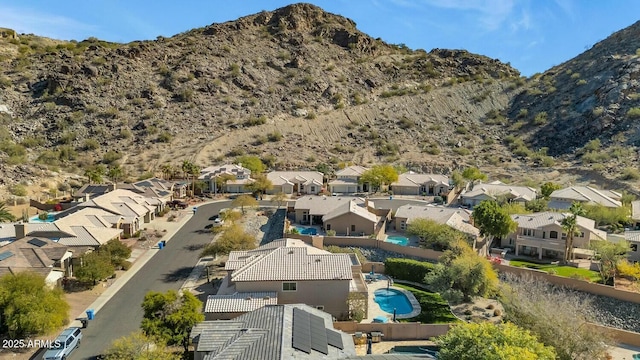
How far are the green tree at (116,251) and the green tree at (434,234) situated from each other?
25.9m

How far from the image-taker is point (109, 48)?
372ft

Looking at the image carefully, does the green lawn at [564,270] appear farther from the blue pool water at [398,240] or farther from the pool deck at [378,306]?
the pool deck at [378,306]

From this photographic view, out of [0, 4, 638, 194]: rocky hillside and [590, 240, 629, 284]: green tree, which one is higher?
[0, 4, 638, 194]: rocky hillside

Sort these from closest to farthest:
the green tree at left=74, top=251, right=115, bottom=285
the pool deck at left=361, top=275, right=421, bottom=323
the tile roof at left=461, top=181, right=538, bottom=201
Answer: the pool deck at left=361, top=275, right=421, bottom=323
the green tree at left=74, top=251, right=115, bottom=285
the tile roof at left=461, top=181, right=538, bottom=201

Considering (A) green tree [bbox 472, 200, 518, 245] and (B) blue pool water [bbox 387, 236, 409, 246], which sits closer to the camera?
(A) green tree [bbox 472, 200, 518, 245]

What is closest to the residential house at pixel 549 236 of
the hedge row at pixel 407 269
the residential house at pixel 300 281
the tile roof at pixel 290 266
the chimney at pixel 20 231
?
the hedge row at pixel 407 269

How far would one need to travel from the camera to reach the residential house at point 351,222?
1788 inches

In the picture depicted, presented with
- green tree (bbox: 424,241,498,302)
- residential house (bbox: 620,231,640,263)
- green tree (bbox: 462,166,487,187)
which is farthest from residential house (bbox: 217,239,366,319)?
green tree (bbox: 462,166,487,187)

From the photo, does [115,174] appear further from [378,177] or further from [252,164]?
[378,177]

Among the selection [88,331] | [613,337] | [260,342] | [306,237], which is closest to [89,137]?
[306,237]

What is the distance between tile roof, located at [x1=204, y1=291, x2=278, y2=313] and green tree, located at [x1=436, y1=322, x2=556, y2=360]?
1099 cm

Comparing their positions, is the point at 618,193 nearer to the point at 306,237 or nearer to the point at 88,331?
the point at 306,237

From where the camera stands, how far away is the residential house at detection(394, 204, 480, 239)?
1697 inches

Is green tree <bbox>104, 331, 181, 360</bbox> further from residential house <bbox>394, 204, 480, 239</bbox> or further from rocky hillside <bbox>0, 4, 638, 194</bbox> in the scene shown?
rocky hillside <bbox>0, 4, 638, 194</bbox>
